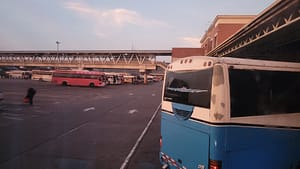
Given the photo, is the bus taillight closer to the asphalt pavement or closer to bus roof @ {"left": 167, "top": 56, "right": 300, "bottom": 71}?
bus roof @ {"left": 167, "top": 56, "right": 300, "bottom": 71}

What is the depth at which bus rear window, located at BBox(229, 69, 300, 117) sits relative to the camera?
4.62 meters

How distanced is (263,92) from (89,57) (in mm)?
89667

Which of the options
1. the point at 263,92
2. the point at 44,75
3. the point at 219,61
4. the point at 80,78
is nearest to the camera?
the point at 219,61

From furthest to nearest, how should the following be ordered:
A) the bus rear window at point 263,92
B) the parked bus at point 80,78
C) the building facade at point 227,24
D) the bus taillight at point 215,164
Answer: the parked bus at point 80,78 < the building facade at point 227,24 < the bus rear window at point 263,92 < the bus taillight at point 215,164

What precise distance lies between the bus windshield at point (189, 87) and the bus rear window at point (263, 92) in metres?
0.44

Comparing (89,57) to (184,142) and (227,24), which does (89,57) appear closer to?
(227,24)

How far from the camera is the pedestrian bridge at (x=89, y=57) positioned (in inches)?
3243

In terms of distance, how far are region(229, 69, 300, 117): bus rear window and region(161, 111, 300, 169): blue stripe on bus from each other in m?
0.34

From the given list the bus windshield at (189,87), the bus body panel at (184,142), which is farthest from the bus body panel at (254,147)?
the bus windshield at (189,87)

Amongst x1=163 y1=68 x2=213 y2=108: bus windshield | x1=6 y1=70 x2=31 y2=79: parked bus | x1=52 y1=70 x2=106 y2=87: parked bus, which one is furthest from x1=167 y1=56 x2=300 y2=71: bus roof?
x1=6 y1=70 x2=31 y2=79: parked bus

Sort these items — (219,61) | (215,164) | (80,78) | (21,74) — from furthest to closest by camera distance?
(21,74) < (80,78) < (219,61) < (215,164)

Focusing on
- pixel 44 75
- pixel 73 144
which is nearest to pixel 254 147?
pixel 73 144

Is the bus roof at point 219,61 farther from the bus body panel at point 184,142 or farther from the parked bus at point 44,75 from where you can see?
the parked bus at point 44,75

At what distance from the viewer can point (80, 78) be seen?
2215 inches
